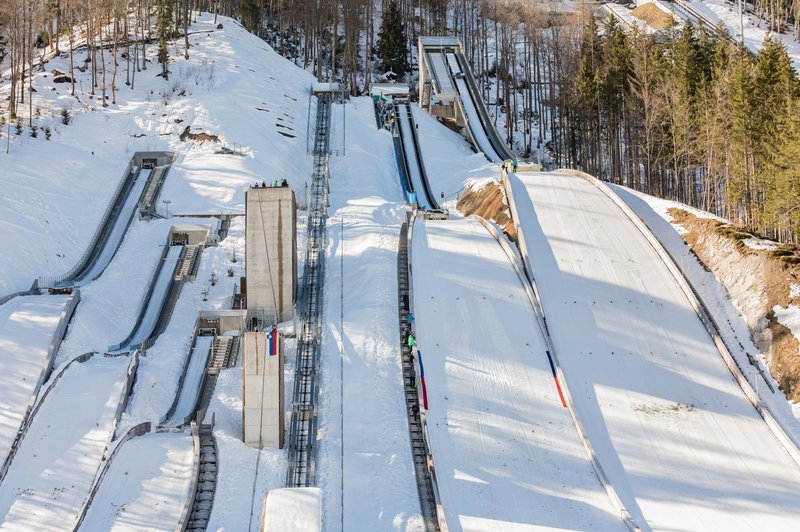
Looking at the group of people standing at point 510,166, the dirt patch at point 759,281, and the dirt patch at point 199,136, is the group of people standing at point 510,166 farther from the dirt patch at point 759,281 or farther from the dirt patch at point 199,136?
the dirt patch at point 199,136

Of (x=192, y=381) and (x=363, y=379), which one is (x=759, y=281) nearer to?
(x=363, y=379)

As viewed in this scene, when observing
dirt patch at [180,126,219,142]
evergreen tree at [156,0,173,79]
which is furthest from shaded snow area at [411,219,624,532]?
evergreen tree at [156,0,173,79]

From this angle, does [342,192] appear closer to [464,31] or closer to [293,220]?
[293,220]

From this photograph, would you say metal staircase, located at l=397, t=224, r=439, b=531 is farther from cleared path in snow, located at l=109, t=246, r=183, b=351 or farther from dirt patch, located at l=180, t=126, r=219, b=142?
dirt patch, located at l=180, t=126, r=219, b=142

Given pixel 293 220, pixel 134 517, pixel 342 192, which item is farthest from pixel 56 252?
pixel 134 517

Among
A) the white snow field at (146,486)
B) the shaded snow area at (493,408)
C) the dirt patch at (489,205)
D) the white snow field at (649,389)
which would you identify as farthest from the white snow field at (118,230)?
the white snow field at (649,389)
